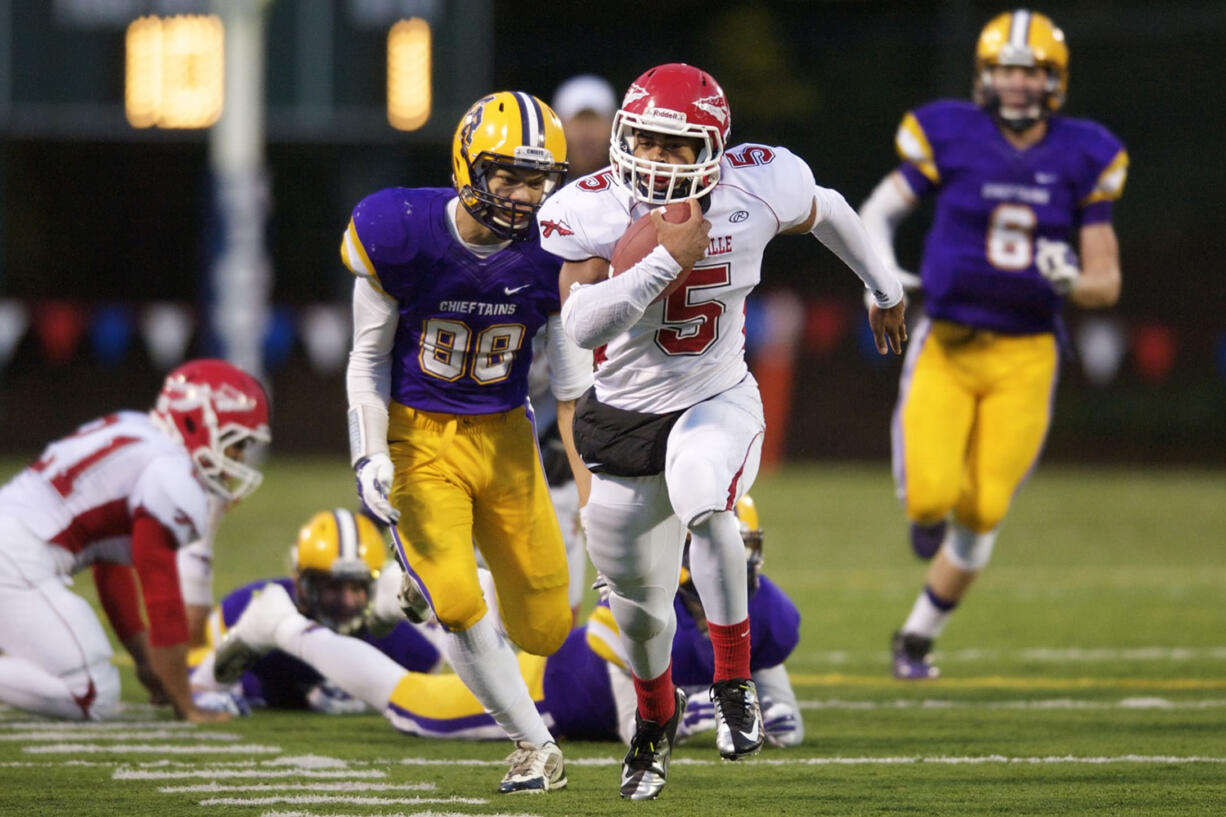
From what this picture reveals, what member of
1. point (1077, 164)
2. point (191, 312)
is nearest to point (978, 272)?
point (1077, 164)

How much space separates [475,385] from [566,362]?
Result: 235mm

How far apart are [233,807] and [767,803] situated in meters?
1.14

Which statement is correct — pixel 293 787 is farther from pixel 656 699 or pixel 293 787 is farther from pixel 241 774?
pixel 656 699

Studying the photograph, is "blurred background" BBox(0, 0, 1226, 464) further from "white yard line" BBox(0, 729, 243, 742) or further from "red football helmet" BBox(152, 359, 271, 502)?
"white yard line" BBox(0, 729, 243, 742)

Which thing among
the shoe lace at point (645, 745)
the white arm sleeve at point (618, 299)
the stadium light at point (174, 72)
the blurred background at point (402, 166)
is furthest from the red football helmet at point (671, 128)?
the stadium light at point (174, 72)

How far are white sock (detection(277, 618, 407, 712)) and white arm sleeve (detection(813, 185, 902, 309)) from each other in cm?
170

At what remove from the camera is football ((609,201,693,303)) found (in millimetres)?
3971

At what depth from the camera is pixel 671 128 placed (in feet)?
13.4

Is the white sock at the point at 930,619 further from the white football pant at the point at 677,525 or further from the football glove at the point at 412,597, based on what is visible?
the football glove at the point at 412,597

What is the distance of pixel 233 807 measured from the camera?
155 inches

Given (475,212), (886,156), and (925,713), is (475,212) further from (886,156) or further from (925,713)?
(886,156)

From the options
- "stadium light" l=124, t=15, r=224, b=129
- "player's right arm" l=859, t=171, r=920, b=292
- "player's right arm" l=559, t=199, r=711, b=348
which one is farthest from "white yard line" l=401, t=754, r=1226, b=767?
"stadium light" l=124, t=15, r=224, b=129

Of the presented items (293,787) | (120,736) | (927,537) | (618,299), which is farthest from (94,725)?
(927,537)

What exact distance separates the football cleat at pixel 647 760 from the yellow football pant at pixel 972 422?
7.29 ft
